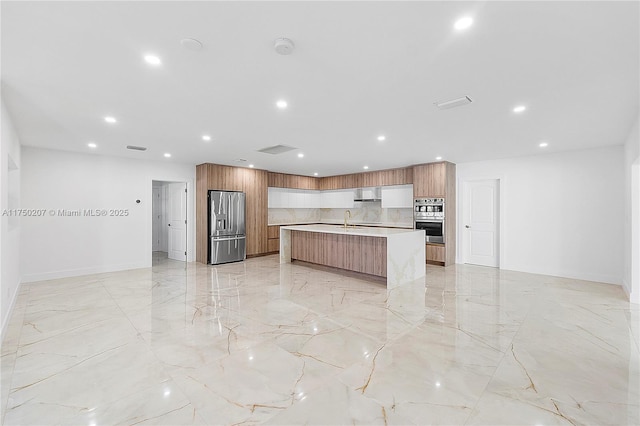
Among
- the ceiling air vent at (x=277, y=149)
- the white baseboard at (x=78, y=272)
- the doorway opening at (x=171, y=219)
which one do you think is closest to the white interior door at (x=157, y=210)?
the doorway opening at (x=171, y=219)

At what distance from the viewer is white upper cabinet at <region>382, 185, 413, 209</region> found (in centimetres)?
761

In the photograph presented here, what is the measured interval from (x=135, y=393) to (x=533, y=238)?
22.6ft

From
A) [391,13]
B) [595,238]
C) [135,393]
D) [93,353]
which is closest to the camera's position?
[391,13]

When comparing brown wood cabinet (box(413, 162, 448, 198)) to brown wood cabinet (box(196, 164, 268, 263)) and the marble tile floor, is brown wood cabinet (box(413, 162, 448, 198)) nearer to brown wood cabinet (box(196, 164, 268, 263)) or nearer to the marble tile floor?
the marble tile floor

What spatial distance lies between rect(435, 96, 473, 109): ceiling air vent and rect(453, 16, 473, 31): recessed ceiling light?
4.02 feet

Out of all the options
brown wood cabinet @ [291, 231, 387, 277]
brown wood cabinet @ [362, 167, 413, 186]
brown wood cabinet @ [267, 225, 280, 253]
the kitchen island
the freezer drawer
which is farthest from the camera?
brown wood cabinet @ [267, 225, 280, 253]

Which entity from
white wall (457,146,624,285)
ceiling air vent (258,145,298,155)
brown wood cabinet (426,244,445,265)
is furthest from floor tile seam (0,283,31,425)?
white wall (457,146,624,285)

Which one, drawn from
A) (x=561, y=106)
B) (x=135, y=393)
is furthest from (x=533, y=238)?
(x=135, y=393)

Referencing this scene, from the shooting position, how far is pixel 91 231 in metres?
5.81

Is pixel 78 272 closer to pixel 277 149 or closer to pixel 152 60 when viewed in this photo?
pixel 277 149

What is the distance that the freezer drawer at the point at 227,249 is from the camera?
677 cm

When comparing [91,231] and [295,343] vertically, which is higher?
[91,231]

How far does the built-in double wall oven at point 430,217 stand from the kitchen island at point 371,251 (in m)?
1.37

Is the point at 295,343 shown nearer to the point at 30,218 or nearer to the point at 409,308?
the point at 409,308
